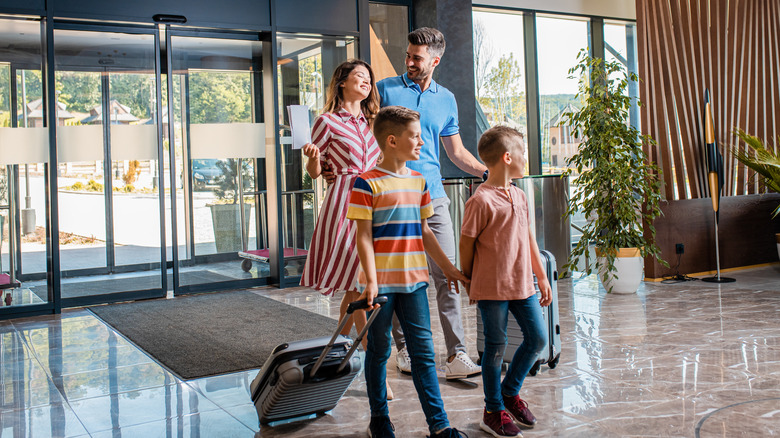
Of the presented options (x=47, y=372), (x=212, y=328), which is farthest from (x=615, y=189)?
(x=47, y=372)

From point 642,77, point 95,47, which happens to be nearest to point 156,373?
point 95,47

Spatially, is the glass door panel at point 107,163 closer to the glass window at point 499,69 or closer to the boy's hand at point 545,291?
the glass window at point 499,69

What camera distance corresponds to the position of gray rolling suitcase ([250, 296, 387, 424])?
2.49m

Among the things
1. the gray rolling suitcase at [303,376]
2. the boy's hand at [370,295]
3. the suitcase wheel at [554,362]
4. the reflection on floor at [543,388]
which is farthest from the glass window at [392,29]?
the boy's hand at [370,295]

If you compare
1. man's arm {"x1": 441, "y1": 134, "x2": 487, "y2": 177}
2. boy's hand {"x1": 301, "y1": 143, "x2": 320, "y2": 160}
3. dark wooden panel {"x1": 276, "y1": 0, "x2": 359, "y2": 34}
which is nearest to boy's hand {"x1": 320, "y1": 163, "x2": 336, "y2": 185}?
boy's hand {"x1": 301, "y1": 143, "x2": 320, "y2": 160}

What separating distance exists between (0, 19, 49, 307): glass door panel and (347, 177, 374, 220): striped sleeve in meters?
4.06

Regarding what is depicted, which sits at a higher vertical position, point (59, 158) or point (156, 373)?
point (59, 158)

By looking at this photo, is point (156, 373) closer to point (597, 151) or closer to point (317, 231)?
point (317, 231)

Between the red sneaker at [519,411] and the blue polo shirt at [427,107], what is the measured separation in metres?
1.02

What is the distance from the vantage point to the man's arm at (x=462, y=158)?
316cm

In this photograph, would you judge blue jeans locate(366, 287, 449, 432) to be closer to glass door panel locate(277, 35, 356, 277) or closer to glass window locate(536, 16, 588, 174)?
glass door panel locate(277, 35, 356, 277)

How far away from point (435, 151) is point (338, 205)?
62 cm

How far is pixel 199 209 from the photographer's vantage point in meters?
6.31

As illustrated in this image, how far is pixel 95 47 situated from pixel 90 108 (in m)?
0.50
